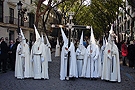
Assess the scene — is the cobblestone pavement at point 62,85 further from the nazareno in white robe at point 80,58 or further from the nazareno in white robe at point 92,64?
the nazareno in white robe at point 80,58

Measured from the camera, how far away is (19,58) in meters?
8.95

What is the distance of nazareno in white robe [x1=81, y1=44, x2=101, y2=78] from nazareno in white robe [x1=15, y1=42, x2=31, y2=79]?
2.82 m

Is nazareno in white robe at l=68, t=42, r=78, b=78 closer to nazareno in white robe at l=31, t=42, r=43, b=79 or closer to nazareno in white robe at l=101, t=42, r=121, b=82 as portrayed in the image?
nazareno in white robe at l=101, t=42, r=121, b=82

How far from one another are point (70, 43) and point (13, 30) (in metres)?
24.3

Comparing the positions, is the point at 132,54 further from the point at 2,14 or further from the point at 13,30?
the point at 13,30

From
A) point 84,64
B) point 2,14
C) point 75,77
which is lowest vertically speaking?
point 75,77

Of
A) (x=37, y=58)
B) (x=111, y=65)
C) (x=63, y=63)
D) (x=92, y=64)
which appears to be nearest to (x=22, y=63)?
(x=37, y=58)

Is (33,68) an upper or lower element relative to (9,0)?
lower

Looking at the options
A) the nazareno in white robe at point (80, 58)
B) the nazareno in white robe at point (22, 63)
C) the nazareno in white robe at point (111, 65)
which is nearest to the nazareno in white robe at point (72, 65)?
the nazareno in white robe at point (80, 58)

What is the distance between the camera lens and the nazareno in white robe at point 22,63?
28.7 feet

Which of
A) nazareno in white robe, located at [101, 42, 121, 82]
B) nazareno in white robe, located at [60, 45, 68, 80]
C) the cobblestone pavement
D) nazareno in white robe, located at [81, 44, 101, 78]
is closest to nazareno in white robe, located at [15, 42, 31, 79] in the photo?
the cobblestone pavement

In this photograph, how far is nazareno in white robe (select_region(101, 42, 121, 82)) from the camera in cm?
825

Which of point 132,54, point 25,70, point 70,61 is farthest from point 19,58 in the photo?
point 132,54

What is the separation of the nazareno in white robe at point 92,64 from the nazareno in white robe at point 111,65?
0.40 metres
